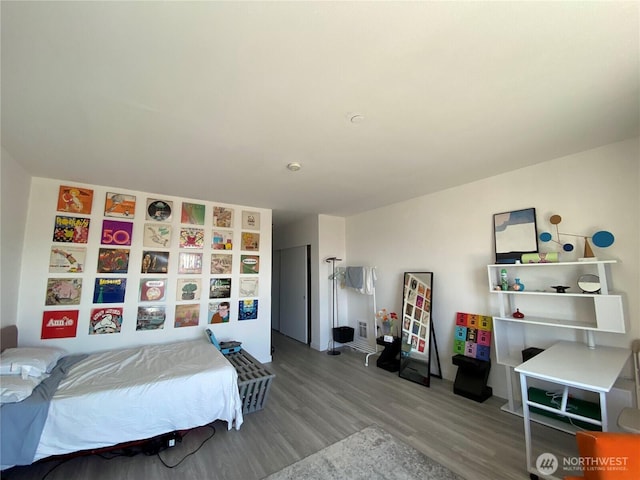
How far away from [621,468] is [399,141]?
226 cm

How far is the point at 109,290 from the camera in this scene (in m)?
3.29

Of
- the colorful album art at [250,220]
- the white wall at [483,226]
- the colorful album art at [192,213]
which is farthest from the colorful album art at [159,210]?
the white wall at [483,226]

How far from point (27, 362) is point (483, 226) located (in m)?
4.75

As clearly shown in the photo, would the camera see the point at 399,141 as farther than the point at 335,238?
No

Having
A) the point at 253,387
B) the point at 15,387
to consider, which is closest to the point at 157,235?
the point at 15,387

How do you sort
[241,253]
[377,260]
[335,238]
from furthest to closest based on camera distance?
[335,238]
[377,260]
[241,253]

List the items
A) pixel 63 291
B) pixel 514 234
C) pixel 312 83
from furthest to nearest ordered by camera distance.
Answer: pixel 63 291
pixel 514 234
pixel 312 83

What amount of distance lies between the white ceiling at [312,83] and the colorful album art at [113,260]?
3.50 feet

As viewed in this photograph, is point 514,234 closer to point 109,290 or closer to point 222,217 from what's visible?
point 222,217

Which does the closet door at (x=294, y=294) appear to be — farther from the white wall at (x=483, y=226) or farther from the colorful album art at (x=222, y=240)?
the colorful album art at (x=222, y=240)

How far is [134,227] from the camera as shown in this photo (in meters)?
3.50

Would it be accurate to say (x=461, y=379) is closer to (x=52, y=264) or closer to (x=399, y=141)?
(x=399, y=141)

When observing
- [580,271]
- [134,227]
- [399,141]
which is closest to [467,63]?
[399,141]

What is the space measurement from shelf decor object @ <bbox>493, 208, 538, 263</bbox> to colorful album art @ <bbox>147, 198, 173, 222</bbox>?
4302mm
